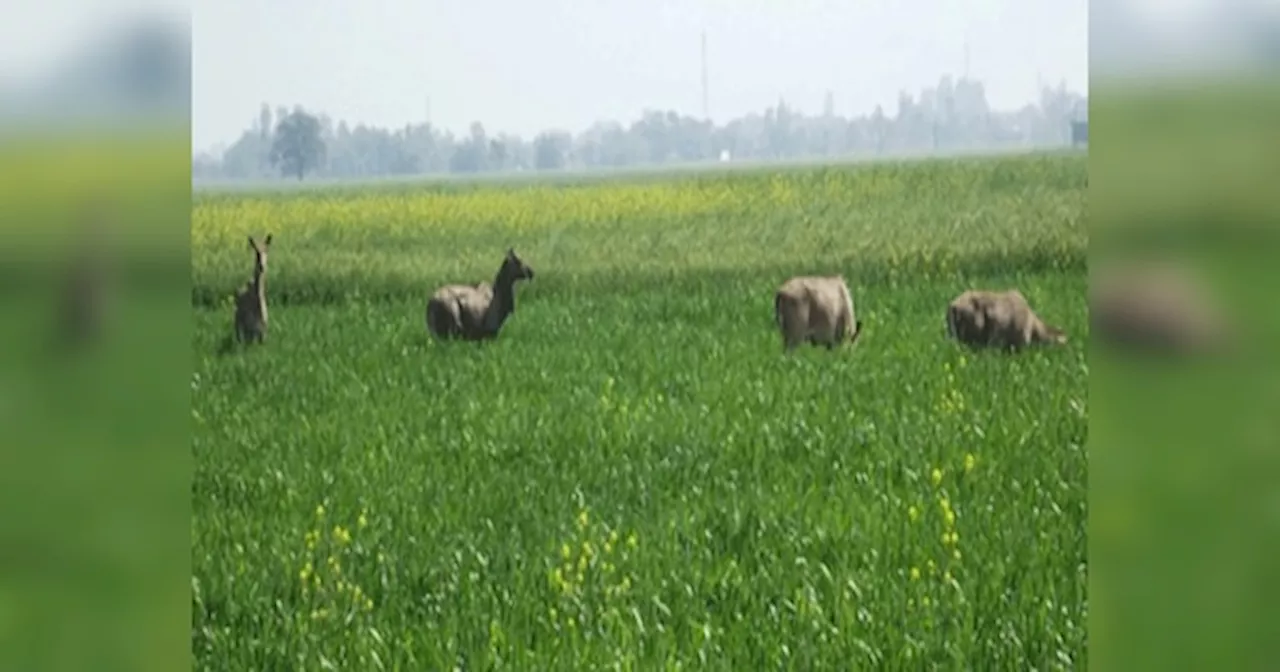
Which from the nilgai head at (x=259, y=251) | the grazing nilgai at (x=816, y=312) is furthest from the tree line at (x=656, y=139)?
the grazing nilgai at (x=816, y=312)

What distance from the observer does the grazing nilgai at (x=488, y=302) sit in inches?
102

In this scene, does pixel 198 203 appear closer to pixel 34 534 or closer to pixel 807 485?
pixel 34 534

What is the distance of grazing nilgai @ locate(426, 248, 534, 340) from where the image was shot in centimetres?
260

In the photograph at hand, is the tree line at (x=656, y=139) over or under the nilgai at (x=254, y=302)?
over

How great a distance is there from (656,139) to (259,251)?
75cm

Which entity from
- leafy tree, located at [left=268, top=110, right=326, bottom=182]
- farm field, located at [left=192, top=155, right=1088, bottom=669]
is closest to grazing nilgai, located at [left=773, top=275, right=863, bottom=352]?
farm field, located at [left=192, top=155, right=1088, bottom=669]

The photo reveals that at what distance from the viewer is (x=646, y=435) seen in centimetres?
257

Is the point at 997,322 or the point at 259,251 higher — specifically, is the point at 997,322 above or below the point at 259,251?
below

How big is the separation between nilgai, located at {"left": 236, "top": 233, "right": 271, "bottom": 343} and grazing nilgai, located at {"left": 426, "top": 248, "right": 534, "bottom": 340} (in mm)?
356

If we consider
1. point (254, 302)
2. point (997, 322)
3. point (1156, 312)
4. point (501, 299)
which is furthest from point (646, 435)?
point (1156, 312)

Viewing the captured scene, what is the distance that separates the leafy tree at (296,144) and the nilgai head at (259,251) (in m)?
0.13

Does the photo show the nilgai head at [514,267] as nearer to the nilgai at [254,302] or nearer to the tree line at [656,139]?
the tree line at [656,139]

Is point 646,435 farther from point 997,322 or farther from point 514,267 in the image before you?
point 997,322

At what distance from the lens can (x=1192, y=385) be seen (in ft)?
7.79
